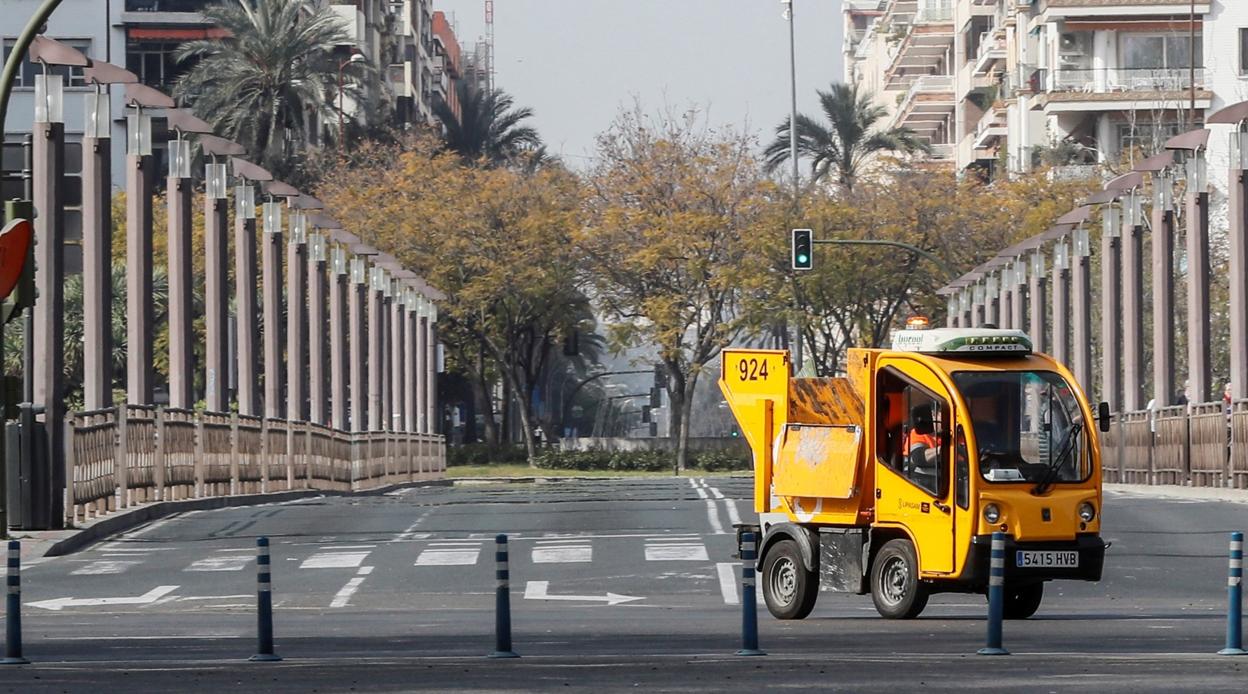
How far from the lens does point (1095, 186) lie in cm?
8919

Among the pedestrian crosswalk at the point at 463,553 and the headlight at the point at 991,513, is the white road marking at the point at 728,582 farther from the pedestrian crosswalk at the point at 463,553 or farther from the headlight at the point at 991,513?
the headlight at the point at 991,513

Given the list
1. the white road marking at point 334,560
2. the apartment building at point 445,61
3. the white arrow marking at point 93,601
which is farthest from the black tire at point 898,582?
the apartment building at point 445,61

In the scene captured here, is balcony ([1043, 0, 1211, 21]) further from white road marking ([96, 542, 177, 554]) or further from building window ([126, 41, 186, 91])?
white road marking ([96, 542, 177, 554])

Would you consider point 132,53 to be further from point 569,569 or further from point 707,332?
point 569,569

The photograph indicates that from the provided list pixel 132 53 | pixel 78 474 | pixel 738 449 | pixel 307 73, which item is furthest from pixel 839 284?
pixel 78 474

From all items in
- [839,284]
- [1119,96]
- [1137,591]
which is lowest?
[1137,591]

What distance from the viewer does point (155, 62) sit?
105625mm

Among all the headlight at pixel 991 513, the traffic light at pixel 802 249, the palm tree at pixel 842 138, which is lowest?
the headlight at pixel 991 513

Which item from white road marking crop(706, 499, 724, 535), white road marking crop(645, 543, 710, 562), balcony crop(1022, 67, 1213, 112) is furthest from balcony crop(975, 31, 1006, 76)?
white road marking crop(645, 543, 710, 562)

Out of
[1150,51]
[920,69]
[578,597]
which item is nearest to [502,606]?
[578,597]

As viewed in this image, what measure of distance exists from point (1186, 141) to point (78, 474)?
2386cm

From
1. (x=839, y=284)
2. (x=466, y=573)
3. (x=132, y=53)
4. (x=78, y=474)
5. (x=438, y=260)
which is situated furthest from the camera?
(x=132, y=53)

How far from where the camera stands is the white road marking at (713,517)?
31.3 metres

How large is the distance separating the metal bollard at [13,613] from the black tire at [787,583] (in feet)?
19.9
